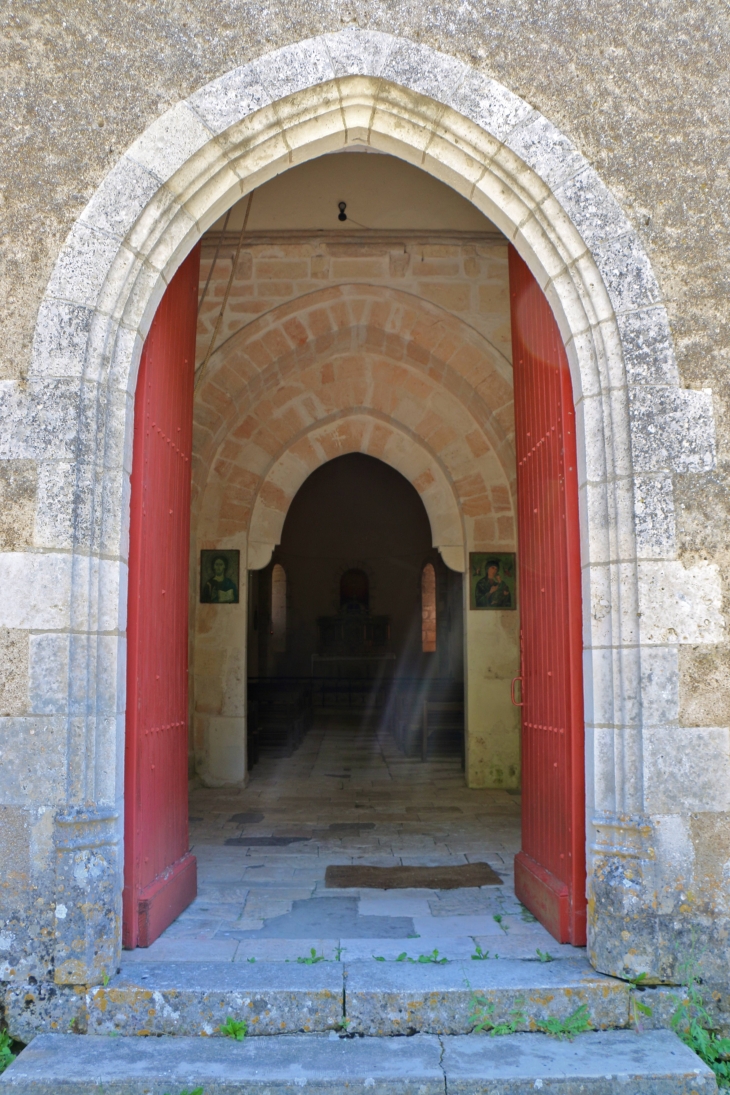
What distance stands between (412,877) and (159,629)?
1680 millimetres

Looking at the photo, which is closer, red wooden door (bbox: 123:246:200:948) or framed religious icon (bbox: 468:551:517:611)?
red wooden door (bbox: 123:246:200:948)

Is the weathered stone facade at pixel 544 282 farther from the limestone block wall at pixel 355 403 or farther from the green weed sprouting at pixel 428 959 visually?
the limestone block wall at pixel 355 403

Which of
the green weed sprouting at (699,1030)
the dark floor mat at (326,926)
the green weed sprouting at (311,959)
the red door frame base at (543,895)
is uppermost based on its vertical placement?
the red door frame base at (543,895)

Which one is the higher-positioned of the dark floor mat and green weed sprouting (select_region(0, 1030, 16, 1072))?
the dark floor mat

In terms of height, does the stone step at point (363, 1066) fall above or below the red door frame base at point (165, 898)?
below

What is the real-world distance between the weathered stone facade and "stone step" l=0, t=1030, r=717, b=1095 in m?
0.26

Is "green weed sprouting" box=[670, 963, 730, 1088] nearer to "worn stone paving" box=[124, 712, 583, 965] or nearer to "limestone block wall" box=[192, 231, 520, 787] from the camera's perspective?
"worn stone paving" box=[124, 712, 583, 965]

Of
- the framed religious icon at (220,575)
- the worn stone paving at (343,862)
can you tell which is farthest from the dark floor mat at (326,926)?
the framed religious icon at (220,575)

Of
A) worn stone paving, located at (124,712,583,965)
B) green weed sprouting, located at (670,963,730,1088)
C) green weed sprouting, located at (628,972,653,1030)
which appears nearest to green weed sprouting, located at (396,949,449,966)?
worn stone paving, located at (124,712,583,965)

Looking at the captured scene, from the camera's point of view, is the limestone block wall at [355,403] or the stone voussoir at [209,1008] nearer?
the stone voussoir at [209,1008]

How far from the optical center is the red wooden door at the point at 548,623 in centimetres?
296

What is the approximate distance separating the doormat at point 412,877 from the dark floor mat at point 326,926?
331 mm

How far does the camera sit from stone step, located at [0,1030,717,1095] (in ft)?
7.33

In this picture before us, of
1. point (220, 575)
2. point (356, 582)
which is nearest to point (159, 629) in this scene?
point (220, 575)
